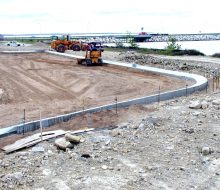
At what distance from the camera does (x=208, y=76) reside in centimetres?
2338

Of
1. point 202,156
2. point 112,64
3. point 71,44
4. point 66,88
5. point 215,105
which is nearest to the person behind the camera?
point 202,156

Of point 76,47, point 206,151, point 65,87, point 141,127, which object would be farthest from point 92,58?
point 206,151

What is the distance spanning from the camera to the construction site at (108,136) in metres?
8.50

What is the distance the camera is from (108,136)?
11.2 meters

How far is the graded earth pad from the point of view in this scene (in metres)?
Answer: 15.0

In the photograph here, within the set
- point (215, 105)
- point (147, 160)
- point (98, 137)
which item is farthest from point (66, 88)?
point (147, 160)

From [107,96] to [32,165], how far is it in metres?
9.13

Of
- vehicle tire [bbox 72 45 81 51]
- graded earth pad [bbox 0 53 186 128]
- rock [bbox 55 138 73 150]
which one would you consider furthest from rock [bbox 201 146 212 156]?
vehicle tire [bbox 72 45 81 51]

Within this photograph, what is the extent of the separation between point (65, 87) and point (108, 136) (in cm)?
929

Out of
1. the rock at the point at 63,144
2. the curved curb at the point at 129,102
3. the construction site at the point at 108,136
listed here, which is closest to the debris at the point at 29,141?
the construction site at the point at 108,136

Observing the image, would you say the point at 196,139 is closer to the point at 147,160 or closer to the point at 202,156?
the point at 202,156

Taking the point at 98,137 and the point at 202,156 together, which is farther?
the point at 98,137

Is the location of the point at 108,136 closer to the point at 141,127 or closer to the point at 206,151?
the point at 141,127

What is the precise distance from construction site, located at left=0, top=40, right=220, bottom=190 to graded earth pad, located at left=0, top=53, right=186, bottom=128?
0.14 ft
